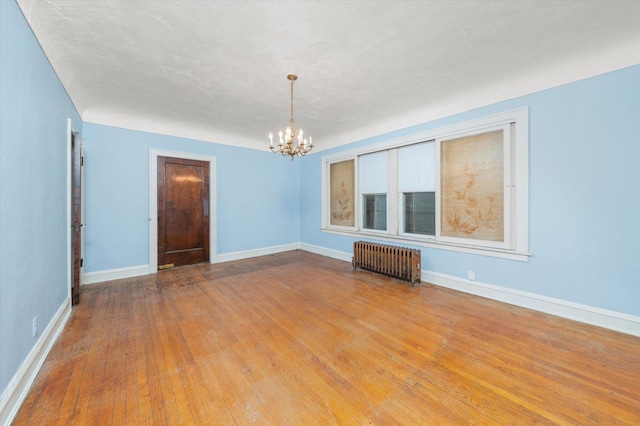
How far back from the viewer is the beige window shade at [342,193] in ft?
17.7

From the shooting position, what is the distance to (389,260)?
13.7 ft

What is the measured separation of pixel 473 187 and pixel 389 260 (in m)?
1.68

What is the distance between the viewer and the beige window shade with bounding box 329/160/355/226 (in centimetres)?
541

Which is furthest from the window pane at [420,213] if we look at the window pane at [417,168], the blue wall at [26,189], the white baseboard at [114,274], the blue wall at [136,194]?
the white baseboard at [114,274]

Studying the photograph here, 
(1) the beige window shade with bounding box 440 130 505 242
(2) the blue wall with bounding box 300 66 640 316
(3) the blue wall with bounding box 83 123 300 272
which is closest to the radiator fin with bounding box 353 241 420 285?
(1) the beige window shade with bounding box 440 130 505 242

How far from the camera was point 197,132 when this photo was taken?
502 centimetres

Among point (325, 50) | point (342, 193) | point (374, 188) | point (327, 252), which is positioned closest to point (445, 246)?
point (374, 188)

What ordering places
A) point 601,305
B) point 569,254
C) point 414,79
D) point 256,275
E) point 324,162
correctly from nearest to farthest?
point 601,305 < point 569,254 < point 414,79 < point 256,275 < point 324,162

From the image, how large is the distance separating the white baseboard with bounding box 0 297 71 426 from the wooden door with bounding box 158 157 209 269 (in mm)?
2250

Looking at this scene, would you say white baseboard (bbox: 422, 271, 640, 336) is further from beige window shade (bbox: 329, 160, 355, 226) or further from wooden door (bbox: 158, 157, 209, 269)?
wooden door (bbox: 158, 157, 209, 269)

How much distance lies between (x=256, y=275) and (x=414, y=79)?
12.7ft

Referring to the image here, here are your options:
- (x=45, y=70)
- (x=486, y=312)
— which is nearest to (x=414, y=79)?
(x=486, y=312)

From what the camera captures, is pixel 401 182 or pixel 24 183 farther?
pixel 401 182

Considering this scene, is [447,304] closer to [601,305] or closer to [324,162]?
[601,305]
